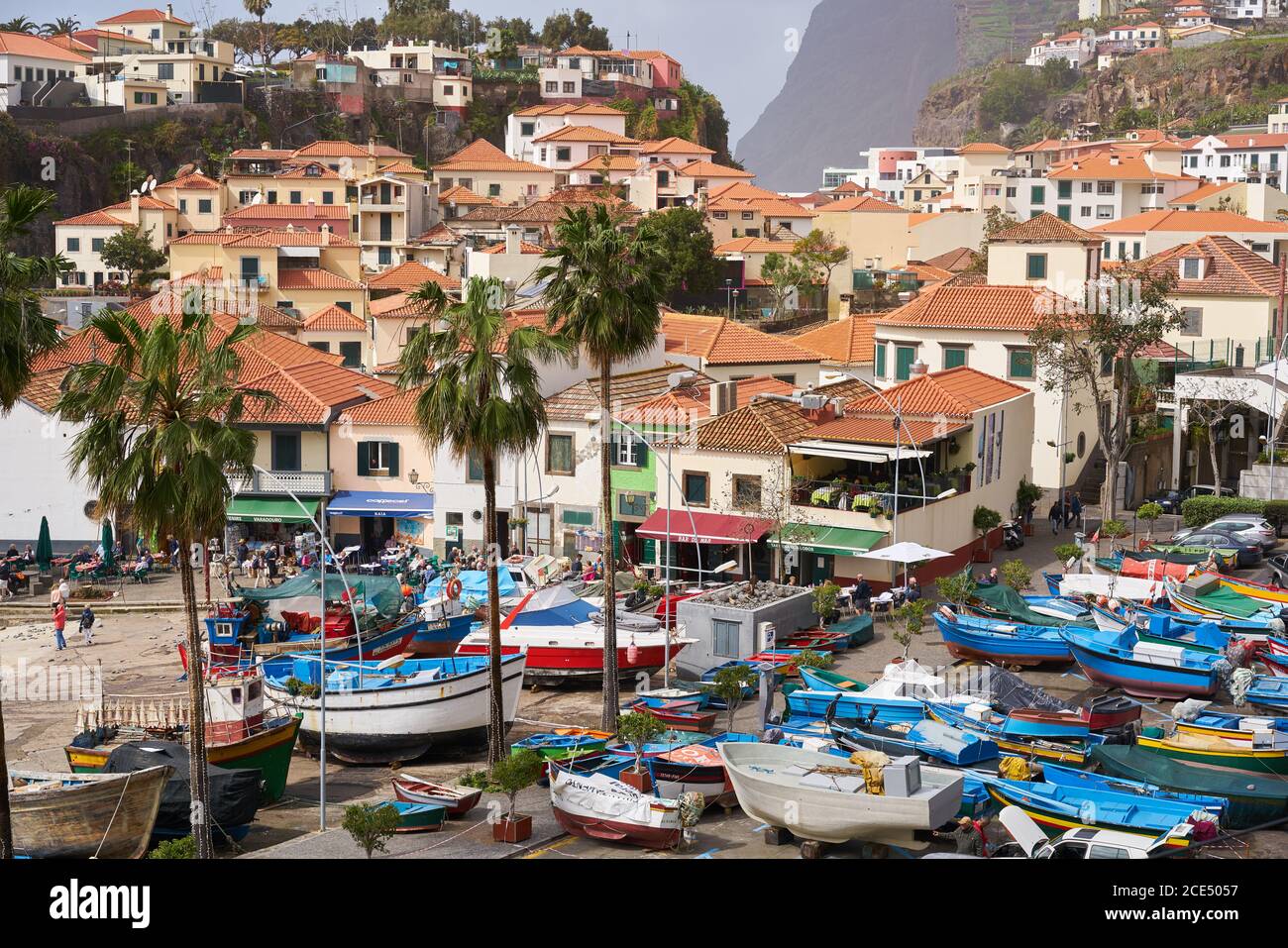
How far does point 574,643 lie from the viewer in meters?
38.3

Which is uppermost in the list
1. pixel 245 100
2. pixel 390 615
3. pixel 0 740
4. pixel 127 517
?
pixel 245 100

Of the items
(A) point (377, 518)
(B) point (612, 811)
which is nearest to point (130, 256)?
(A) point (377, 518)

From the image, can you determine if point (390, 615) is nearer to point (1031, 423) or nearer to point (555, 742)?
point (555, 742)

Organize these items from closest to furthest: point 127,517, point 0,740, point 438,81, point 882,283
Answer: point 0,740 → point 127,517 → point 882,283 → point 438,81

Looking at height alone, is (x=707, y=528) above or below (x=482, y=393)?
below

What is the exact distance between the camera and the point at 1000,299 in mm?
59188

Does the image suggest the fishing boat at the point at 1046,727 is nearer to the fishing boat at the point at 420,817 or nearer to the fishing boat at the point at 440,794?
the fishing boat at the point at 440,794

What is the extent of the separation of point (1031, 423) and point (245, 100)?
98813 mm

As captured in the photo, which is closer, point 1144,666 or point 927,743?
point 927,743

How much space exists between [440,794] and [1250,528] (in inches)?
1154

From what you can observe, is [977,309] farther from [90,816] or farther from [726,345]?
[90,816]

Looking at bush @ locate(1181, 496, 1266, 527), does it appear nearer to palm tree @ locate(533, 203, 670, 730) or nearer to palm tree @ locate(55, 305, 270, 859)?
palm tree @ locate(533, 203, 670, 730)

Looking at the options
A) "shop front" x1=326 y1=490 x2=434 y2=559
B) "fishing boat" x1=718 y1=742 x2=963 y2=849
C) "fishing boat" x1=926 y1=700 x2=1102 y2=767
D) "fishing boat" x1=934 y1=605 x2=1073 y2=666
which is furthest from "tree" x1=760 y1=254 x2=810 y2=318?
"fishing boat" x1=718 y1=742 x2=963 y2=849
